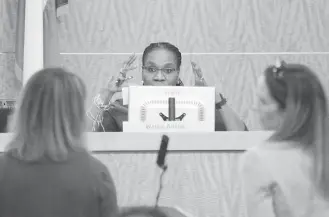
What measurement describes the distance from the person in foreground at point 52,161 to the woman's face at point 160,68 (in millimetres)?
1730

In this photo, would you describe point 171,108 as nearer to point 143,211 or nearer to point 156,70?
point 143,211

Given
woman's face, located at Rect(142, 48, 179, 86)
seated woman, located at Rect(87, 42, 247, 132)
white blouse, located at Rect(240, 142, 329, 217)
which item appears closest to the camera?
white blouse, located at Rect(240, 142, 329, 217)

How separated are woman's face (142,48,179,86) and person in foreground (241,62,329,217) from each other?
1.71 meters

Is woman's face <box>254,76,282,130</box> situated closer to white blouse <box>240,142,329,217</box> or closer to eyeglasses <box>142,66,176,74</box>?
white blouse <box>240,142,329,217</box>

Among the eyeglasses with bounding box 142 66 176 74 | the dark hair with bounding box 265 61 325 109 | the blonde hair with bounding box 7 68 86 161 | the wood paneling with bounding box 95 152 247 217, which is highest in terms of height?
the eyeglasses with bounding box 142 66 176 74

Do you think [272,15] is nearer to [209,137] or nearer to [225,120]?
[225,120]

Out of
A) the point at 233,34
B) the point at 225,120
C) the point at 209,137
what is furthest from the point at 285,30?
the point at 209,137

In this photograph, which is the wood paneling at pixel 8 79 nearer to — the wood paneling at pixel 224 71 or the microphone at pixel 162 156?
the wood paneling at pixel 224 71

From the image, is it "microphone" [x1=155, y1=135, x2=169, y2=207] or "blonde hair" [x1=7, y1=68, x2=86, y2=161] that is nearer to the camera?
"blonde hair" [x1=7, y1=68, x2=86, y2=161]

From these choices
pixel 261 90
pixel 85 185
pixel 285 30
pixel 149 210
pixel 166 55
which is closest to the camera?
pixel 85 185

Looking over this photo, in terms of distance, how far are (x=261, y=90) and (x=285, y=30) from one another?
278 centimetres

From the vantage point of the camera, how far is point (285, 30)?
→ 384cm

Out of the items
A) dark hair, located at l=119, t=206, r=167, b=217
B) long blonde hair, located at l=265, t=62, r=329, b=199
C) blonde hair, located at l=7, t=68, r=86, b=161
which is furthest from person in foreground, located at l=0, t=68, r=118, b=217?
long blonde hair, located at l=265, t=62, r=329, b=199

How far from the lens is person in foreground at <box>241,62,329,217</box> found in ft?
3.46
